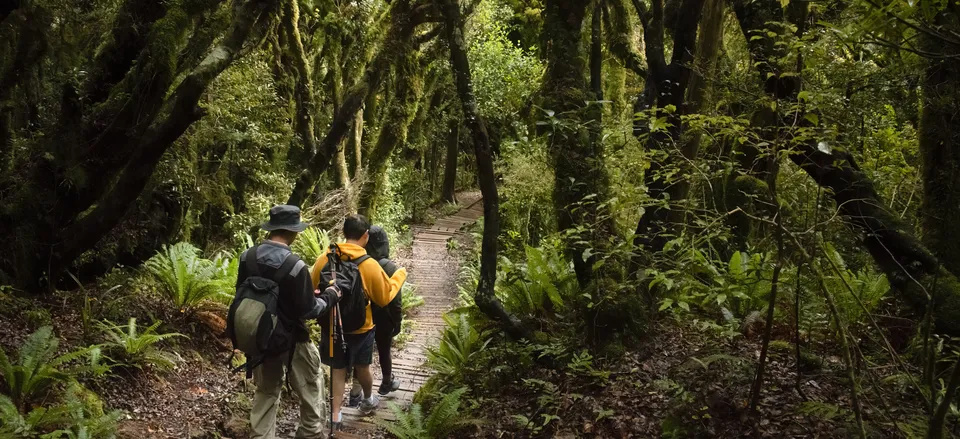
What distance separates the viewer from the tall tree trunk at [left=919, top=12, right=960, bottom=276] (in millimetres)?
4812

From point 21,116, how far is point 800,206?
379 inches

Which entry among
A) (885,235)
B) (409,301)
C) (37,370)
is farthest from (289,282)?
(409,301)

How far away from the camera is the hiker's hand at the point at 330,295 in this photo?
5283 millimetres

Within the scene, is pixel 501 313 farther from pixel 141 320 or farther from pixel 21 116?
pixel 21 116

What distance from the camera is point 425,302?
548 inches

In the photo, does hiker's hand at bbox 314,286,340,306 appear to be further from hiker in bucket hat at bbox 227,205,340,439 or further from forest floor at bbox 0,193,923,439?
forest floor at bbox 0,193,923,439

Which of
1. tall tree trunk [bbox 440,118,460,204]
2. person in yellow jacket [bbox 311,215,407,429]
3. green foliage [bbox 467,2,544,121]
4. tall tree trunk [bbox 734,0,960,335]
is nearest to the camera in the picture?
tall tree trunk [bbox 734,0,960,335]

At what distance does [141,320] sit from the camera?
705 cm

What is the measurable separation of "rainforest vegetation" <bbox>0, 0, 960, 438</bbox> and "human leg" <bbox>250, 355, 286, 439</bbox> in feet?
3.45

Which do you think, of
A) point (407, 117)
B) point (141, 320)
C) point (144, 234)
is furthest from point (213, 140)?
point (407, 117)

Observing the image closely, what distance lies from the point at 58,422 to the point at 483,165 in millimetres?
4110

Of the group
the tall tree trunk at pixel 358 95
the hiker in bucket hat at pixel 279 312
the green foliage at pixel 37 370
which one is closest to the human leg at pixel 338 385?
the hiker in bucket hat at pixel 279 312

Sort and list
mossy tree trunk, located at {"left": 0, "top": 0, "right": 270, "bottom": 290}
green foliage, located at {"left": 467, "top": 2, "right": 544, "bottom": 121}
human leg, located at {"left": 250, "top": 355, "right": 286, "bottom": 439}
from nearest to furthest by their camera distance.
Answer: human leg, located at {"left": 250, "top": 355, "right": 286, "bottom": 439}, mossy tree trunk, located at {"left": 0, "top": 0, "right": 270, "bottom": 290}, green foliage, located at {"left": 467, "top": 2, "right": 544, "bottom": 121}

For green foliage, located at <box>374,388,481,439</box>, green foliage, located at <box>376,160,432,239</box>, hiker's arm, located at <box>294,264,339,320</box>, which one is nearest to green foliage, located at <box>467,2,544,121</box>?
green foliage, located at <box>376,160,432,239</box>
